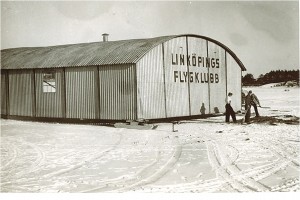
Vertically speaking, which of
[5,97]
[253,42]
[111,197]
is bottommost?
[111,197]

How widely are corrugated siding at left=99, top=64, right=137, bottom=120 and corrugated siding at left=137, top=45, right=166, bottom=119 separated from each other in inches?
10.8

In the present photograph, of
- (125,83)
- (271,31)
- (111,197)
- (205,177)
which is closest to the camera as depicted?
(111,197)

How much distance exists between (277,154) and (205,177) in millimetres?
2478

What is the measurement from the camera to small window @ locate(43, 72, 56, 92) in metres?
16.6

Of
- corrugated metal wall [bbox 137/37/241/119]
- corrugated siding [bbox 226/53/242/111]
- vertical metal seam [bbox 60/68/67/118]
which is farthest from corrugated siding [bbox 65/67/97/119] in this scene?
corrugated siding [bbox 226/53/242/111]

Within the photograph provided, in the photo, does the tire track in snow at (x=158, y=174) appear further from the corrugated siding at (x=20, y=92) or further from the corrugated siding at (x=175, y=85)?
the corrugated siding at (x=20, y=92)

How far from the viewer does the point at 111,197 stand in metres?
6.90

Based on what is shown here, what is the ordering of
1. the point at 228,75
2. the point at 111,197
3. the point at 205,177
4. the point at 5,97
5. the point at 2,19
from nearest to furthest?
1. the point at 111,197
2. the point at 205,177
3. the point at 2,19
4. the point at 5,97
5. the point at 228,75

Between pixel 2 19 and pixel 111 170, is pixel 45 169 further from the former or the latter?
pixel 2 19

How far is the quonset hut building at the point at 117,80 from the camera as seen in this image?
49.0 feet

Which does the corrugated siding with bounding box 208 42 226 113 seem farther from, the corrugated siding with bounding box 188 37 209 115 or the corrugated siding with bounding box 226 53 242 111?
the corrugated siding with bounding box 188 37 209 115

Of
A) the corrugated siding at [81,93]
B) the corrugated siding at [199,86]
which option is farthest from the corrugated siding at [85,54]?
the corrugated siding at [199,86]

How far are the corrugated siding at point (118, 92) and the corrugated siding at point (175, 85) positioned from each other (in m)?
1.91

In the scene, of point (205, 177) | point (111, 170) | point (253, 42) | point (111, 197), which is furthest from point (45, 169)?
point (253, 42)
